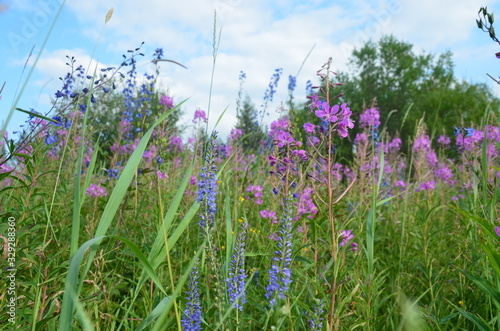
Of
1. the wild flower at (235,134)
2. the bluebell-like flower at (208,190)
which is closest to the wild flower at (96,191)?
the bluebell-like flower at (208,190)

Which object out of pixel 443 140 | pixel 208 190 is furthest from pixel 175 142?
pixel 208 190

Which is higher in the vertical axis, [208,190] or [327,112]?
[327,112]

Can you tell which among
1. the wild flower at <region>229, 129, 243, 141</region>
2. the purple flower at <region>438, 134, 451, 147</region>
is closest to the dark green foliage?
the wild flower at <region>229, 129, 243, 141</region>

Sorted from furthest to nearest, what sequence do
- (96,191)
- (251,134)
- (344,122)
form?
(251,134), (96,191), (344,122)

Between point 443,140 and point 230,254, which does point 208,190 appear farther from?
point 443,140

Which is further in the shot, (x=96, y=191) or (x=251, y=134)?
(x=251, y=134)

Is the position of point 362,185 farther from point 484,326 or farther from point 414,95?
point 414,95

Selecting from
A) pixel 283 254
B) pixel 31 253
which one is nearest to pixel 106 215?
pixel 283 254

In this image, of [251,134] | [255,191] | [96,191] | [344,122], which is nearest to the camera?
[344,122]

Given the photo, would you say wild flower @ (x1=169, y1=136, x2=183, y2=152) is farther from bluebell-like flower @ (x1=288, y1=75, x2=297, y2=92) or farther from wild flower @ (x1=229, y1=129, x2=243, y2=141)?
bluebell-like flower @ (x1=288, y1=75, x2=297, y2=92)

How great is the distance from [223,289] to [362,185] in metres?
3.19

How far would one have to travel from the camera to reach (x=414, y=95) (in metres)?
36.0

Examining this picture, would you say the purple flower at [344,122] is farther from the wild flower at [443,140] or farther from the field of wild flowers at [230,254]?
the wild flower at [443,140]

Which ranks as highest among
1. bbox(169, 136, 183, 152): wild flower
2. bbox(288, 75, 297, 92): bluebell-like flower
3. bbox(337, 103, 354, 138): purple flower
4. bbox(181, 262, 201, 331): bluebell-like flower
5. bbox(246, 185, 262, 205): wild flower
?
bbox(288, 75, 297, 92): bluebell-like flower
